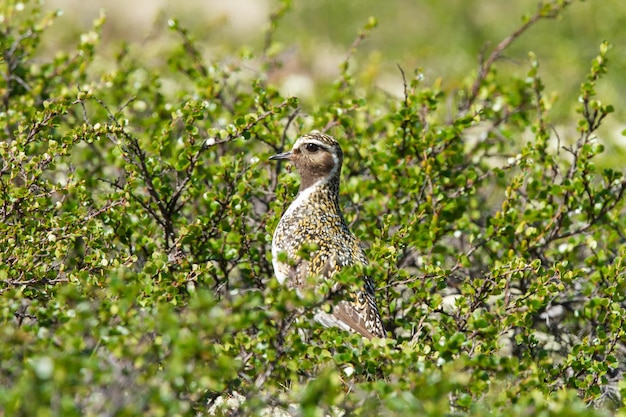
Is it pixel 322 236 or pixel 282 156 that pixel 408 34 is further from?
pixel 322 236

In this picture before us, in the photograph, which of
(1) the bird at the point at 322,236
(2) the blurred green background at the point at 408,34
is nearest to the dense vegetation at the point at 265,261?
(1) the bird at the point at 322,236

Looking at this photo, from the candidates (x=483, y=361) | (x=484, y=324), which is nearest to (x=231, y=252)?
(x=484, y=324)

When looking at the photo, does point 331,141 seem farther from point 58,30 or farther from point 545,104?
point 58,30

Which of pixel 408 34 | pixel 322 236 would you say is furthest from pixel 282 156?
pixel 408 34

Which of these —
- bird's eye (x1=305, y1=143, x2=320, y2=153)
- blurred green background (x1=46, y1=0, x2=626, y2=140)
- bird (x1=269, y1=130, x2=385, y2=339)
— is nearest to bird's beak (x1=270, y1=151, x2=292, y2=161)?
bird (x1=269, y1=130, x2=385, y2=339)

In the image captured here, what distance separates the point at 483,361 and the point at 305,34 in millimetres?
17797

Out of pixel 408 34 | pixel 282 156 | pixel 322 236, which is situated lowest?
pixel 322 236

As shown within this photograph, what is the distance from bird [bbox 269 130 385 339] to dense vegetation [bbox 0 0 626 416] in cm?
19

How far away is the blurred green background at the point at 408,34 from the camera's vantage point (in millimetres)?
16734

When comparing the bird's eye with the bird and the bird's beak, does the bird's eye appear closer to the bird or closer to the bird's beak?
the bird

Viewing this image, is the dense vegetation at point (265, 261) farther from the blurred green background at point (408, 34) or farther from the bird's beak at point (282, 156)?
the blurred green background at point (408, 34)

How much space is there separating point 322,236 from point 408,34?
1721 cm

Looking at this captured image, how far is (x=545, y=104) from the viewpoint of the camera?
7391 millimetres

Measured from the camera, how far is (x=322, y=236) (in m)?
6.27
